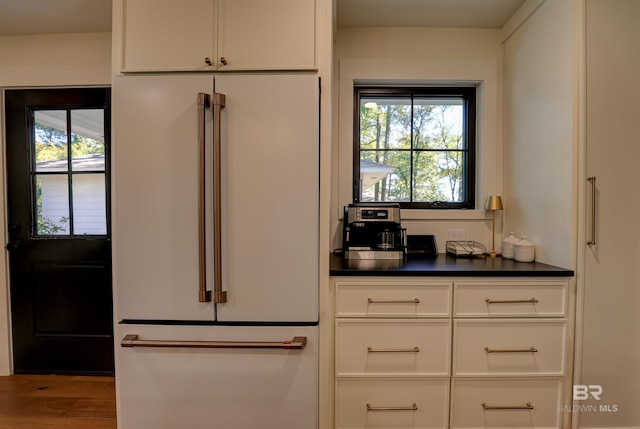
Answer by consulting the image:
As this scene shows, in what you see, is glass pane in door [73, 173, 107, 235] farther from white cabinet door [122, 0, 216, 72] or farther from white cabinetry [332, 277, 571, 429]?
white cabinetry [332, 277, 571, 429]

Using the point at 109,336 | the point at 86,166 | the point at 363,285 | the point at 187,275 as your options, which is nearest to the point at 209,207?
the point at 187,275

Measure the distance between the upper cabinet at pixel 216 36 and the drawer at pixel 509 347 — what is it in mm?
1487

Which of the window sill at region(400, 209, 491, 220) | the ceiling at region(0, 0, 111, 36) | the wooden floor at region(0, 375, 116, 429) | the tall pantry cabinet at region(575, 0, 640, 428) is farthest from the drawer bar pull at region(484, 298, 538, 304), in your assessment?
the ceiling at region(0, 0, 111, 36)

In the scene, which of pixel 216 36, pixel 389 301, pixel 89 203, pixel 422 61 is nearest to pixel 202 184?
pixel 216 36

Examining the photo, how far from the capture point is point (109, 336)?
2113mm

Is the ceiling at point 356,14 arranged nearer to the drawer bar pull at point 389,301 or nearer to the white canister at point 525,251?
the white canister at point 525,251

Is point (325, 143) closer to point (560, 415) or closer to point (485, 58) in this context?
point (485, 58)

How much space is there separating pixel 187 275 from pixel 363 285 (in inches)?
31.8

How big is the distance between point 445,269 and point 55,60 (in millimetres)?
2769

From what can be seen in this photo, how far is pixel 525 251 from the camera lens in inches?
68.1

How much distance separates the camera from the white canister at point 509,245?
1.85 m

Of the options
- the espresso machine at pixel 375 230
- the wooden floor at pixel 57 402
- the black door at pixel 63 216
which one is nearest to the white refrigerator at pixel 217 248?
the espresso machine at pixel 375 230

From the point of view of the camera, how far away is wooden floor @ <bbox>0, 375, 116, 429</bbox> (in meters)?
1.71

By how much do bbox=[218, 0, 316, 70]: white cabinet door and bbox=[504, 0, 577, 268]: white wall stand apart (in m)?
1.25
